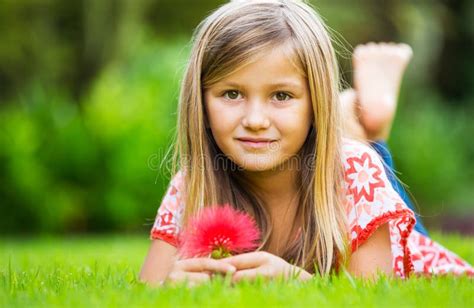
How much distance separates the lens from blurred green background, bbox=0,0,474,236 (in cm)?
783

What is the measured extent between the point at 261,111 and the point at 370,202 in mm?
519

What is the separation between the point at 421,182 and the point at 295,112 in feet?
22.9

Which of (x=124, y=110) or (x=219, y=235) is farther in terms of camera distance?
(x=124, y=110)

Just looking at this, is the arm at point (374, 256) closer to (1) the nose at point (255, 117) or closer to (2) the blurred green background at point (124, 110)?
(1) the nose at point (255, 117)

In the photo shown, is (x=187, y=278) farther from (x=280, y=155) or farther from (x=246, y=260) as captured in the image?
(x=280, y=155)

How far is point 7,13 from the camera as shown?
13914 millimetres

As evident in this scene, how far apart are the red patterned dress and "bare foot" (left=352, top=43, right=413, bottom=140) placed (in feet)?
2.76

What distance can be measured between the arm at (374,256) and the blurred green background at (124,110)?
1.88 metres

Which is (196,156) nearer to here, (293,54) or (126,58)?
(293,54)

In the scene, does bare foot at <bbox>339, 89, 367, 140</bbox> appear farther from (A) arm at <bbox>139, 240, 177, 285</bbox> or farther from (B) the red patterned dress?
(A) arm at <bbox>139, 240, 177, 285</bbox>

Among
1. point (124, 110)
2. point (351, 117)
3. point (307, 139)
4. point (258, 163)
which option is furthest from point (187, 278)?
point (124, 110)

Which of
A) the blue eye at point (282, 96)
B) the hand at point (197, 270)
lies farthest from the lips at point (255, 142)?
the hand at point (197, 270)

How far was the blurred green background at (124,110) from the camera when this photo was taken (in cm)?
783

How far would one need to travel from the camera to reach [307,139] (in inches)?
112
